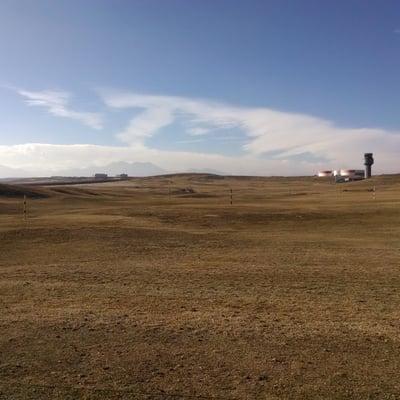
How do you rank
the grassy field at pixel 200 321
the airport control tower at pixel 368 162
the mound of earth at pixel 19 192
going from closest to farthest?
the grassy field at pixel 200 321 < the mound of earth at pixel 19 192 < the airport control tower at pixel 368 162

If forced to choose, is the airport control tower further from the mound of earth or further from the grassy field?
the grassy field

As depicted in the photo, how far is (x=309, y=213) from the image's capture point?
Answer: 29.7 metres

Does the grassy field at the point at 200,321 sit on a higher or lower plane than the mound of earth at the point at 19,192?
lower

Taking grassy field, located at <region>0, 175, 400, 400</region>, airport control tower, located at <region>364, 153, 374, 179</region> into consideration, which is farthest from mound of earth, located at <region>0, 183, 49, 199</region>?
airport control tower, located at <region>364, 153, 374, 179</region>

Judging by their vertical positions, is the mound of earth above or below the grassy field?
above

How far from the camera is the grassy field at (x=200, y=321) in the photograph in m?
6.10

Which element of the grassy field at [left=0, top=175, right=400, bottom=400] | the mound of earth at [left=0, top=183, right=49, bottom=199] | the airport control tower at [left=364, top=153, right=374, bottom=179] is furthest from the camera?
the airport control tower at [left=364, top=153, right=374, bottom=179]

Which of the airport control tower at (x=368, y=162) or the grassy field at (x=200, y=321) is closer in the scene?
the grassy field at (x=200, y=321)

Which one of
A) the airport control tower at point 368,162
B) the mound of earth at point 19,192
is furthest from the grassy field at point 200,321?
the airport control tower at point 368,162

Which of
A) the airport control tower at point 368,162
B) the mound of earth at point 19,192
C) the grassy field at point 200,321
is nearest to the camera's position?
the grassy field at point 200,321

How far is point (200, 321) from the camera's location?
8375mm

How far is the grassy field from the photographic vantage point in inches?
240

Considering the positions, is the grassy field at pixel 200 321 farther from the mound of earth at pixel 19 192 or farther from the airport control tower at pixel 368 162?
the airport control tower at pixel 368 162

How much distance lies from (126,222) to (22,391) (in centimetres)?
1911
